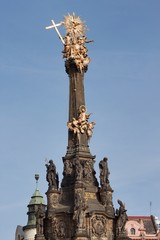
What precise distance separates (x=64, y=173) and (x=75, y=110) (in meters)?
4.12

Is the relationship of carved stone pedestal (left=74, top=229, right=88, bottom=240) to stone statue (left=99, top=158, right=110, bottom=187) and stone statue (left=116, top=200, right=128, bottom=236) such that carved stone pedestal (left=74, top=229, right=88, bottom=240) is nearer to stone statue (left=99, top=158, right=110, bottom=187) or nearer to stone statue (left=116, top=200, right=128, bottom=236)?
stone statue (left=116, top=200, right=128, bottom=236)

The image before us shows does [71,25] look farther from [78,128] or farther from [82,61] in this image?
[78,128]

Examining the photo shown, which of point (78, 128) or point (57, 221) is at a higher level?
point (78, 128)

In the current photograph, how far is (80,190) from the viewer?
29078 mm

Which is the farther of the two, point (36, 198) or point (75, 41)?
point (36, 198)

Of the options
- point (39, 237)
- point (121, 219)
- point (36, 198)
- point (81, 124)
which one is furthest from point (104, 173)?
point (36, 198)

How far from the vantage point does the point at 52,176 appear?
30.2m

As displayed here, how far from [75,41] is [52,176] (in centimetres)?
931

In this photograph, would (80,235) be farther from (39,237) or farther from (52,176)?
(52,176)

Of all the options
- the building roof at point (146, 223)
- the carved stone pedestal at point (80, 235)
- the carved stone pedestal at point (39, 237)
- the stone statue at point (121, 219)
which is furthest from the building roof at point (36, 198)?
the carved stone pedestal at point (80, 235)

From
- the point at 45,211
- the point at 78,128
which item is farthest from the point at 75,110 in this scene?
the point at 45,211

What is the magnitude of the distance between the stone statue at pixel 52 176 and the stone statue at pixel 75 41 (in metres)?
6.91

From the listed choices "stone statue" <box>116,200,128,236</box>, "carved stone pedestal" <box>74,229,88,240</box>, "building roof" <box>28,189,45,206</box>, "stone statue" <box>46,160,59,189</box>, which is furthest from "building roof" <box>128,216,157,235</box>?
"carved stone pedestal" <box>74,229,88,240</box>

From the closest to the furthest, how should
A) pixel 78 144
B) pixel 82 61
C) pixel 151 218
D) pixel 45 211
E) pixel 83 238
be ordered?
pixel 83 238
pixel 45 211
pixel 78 144
pixel 82 61
pixel 151 218
